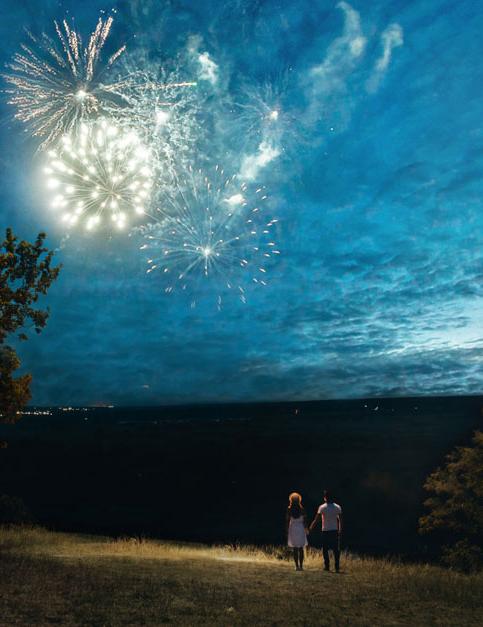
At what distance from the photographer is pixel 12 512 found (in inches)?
985

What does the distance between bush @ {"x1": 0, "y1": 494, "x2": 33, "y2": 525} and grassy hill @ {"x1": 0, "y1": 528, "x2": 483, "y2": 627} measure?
1292cm

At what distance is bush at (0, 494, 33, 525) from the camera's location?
973 inches

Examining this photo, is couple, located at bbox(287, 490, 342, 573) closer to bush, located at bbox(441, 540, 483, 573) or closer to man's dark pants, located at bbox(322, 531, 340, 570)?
man's dark pants, located at bbox(322, 531, 340, 570)

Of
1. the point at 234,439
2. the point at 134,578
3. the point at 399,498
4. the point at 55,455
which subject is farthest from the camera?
the point at 234,439

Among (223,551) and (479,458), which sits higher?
(479,458)

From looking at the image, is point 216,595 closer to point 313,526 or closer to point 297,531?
point 297,531

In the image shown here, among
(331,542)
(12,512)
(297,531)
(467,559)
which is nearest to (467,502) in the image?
(467,559)

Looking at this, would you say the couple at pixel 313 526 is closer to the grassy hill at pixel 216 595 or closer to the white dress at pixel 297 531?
the white dress at pixel 297 531

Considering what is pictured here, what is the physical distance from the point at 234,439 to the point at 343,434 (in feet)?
73.4

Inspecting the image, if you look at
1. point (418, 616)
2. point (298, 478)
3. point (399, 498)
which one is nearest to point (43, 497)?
point (298, 478)

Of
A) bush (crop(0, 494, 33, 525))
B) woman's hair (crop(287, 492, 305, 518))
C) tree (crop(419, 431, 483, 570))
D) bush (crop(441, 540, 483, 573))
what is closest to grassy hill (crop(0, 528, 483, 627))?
woman's hair (crop(287, 492, 305, 518))

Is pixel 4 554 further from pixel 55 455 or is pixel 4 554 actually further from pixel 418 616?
pixel 55 455

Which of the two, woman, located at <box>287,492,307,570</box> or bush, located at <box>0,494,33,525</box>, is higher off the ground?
woman, located at <box>287,492,307,570</box>

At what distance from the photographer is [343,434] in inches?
3809
